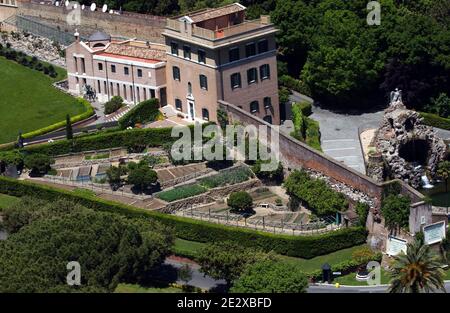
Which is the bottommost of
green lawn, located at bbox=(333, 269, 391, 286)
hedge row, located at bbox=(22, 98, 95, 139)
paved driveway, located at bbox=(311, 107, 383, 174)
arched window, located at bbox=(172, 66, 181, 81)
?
green lawn, located at bbox=(333, 269, 391, 286)

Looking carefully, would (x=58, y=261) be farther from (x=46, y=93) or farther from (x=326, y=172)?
(x=46, y=93)

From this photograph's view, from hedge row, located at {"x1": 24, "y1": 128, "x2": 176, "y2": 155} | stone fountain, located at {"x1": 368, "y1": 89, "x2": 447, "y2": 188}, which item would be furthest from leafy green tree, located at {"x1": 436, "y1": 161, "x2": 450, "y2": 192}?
hedge row, located at {"x1": 24, "y1": 128, "x2": 176, "y2": 155}

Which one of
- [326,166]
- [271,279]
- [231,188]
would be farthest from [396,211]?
[231,188]

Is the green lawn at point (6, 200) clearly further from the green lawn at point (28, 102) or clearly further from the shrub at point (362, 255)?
the shrub at point (362, 255)

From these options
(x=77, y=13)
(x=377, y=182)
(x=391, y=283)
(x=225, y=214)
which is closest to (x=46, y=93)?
(x=77, y=13)

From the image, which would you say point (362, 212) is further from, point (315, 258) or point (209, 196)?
point (209, 196)

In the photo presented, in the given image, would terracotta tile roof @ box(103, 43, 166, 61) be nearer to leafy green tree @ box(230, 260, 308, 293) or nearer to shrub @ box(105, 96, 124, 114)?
shrub @ box(105, 96, 124, 114)
